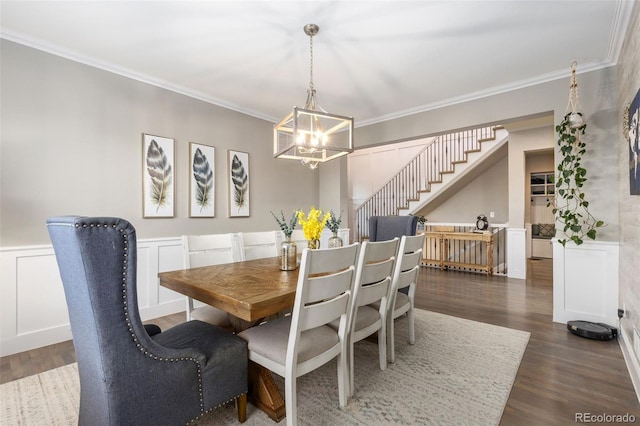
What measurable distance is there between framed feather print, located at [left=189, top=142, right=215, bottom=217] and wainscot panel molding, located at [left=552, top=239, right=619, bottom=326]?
3.96 meters

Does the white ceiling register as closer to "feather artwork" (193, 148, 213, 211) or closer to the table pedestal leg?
"feather artwork" (193, 148, 213, 211)

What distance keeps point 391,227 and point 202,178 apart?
93.1 inches

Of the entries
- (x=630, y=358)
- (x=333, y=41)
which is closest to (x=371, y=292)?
(x=630, y=358)

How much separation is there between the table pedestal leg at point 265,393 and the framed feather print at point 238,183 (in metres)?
2.62

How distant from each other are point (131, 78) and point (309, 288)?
10.4 feet

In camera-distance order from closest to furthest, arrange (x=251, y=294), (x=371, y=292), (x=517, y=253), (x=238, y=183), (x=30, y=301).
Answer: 1. (x=251, y=294)
2. (x=371, y=292)
3. (x=30, y=301)
4. (x=238, y=183)
5. (x=517, y=253)

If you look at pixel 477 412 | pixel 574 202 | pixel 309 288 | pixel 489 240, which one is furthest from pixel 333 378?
pixel 489 240

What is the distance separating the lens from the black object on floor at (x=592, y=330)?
2.62 metres

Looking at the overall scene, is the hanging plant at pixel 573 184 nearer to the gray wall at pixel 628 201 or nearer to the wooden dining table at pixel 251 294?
the gray wall at pixel 628 201

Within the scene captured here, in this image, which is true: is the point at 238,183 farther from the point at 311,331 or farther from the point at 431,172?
the point at 431,172

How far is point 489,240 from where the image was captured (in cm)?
542

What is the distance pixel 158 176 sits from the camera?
3367mm

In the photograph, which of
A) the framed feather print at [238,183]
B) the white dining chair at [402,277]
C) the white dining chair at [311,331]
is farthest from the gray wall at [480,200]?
the white dining chair at [311,331]

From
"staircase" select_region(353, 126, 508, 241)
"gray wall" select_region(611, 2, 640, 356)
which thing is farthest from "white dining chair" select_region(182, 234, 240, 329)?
"staircase" select_region(353, 126, 508, 241)
